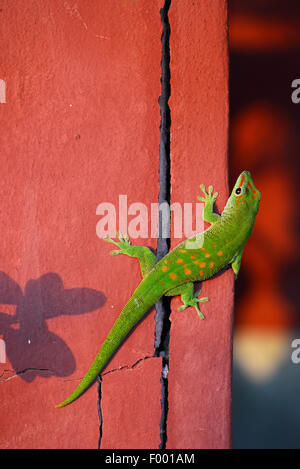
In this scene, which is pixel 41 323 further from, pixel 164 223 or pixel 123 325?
pixel 164 223

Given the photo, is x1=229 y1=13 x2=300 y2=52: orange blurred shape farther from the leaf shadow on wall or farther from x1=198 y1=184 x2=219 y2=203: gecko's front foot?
the leaf shadow on wall

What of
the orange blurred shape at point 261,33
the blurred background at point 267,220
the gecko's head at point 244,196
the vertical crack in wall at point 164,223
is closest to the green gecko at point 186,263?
the gecko's head at point 244,196

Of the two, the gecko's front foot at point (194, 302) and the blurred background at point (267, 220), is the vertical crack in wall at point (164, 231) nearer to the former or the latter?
the gecko's front foot at point (194, 302)

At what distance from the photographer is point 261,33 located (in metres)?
2.16

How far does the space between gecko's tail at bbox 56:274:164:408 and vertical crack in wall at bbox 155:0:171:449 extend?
0.12 meters

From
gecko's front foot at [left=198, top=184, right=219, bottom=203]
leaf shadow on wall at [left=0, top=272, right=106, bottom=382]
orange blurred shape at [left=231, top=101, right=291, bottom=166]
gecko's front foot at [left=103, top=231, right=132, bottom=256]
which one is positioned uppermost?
orange blurred shape at [left=231, top=101, right=291, bottom=166]

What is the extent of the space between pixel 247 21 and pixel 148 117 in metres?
1.39

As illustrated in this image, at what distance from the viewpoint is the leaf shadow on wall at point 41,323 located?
145 cm

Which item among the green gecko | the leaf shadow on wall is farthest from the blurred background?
the leaf shadow on wall

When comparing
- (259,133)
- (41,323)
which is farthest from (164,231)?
(259,133)

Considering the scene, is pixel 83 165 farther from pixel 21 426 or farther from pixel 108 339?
pixel 21 426

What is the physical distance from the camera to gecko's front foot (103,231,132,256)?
4.75 feet

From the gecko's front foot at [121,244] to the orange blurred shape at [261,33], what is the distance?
5.52 ft

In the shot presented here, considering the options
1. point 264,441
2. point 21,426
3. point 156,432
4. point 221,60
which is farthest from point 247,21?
point 264,441
